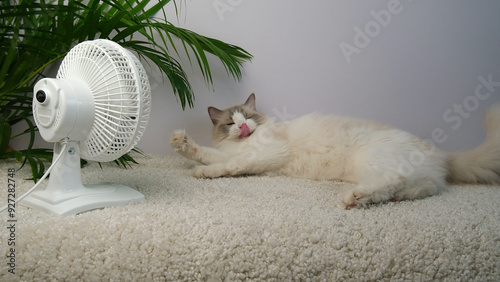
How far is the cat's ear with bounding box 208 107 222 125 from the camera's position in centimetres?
178

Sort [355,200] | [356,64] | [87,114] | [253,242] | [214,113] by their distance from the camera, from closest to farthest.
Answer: [253,242] → [87,114] → [355,200] → [356,64] → [214,113]

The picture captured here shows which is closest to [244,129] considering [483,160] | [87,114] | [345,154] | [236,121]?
[236,121]

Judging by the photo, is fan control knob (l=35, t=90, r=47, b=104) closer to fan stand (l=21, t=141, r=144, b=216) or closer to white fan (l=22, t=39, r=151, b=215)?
white fan (l=22, t=39, r=151, b=215)

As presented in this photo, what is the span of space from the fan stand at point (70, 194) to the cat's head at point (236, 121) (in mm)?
768

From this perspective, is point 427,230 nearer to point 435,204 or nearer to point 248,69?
point 435,204

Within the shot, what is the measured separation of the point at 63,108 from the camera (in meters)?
Answer: 0.83

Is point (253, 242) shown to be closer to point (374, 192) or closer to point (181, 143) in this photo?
point (374, 192)

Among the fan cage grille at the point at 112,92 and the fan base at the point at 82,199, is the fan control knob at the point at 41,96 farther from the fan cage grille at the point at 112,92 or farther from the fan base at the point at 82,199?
the fan base at the point at 82,199

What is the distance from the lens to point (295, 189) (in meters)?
1.30

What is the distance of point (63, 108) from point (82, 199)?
242 millimetres

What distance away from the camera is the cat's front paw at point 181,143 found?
5.01 ft

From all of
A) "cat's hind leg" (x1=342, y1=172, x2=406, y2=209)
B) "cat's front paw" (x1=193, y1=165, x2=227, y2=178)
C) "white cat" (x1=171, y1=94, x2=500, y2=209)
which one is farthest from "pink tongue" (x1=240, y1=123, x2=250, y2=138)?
"cat's hind leg" (x1=342, y1=172, x2=406, y2=209)

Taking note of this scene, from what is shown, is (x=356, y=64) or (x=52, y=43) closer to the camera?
(x=52, y=43)

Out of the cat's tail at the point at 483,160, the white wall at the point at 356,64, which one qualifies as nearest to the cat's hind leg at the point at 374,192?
the cat's tail at the point at 483,160
